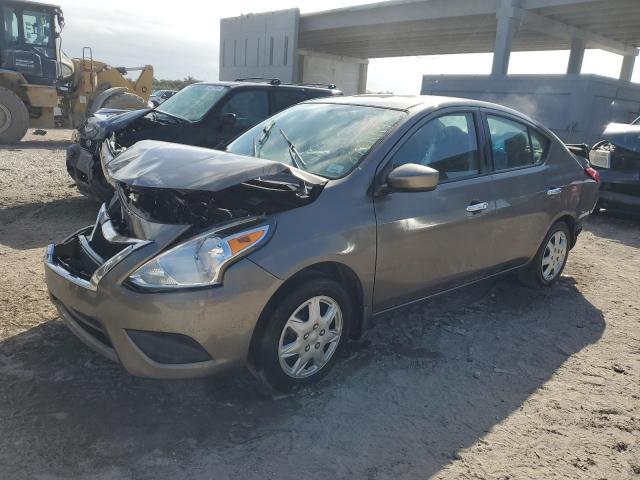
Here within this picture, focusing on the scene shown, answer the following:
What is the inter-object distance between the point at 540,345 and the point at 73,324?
315 cm

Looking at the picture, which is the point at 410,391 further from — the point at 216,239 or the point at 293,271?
the point at 216,239

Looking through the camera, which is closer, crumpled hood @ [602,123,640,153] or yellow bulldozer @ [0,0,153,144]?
crumpled hood @ [602,123,640,153]

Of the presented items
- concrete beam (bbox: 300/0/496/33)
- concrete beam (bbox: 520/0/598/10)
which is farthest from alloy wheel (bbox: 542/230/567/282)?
concrete beam (bbox: 300/0/496/33)

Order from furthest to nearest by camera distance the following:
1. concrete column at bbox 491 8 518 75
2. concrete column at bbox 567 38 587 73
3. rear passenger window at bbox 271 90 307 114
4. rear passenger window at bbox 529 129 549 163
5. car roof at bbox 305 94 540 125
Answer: concrete column at bbox 567 38 587 73 → concrete column at bbox 491 8 518 75 → rear passenger window at bbox 271 90 307 114 → rear passenger window at bbox 529 129 549 163 → car roof at bbox 305 94 540 125

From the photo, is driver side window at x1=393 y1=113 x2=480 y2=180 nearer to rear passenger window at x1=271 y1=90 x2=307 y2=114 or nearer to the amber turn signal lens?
the amber turn signal lens

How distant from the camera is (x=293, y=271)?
9.09 ft

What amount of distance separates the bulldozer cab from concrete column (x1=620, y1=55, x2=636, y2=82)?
28.8m

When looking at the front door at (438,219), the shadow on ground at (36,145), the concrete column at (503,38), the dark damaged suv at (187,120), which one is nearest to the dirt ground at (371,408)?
the front door at (438,219)

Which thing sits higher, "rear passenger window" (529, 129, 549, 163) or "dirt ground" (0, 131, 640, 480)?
"rear passenger window" (529, 129, 549, 163)

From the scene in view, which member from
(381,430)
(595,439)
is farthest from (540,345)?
(381,430)

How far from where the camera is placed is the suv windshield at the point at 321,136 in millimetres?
3377

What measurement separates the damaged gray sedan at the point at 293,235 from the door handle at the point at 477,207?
0.02 m

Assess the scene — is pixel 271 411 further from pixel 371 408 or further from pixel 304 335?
pixel 371 408

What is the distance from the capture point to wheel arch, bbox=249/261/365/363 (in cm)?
281
